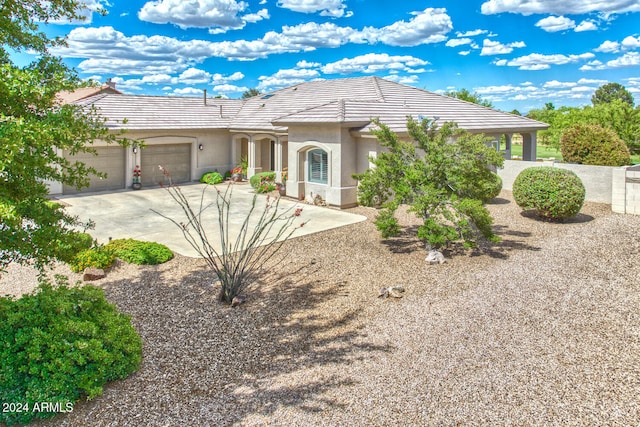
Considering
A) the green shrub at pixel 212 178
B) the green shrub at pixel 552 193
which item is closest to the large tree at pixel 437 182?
the green shrub at pixel 552 193

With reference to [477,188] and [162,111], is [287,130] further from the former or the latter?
[477,188]

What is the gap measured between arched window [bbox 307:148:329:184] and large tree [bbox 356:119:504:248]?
6340mm

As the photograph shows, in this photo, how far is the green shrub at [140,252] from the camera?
10945mm

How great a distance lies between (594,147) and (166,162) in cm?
2139

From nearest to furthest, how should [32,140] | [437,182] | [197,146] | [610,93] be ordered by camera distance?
1. [32,140]
2. [437,182]
3. [197,146]
4. [610,93]

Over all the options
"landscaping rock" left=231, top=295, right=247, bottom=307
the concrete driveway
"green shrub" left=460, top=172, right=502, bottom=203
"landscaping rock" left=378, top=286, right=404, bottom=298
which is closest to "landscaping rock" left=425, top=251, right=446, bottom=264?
"green shrub" left=460, top=172, right=502, bottom=203

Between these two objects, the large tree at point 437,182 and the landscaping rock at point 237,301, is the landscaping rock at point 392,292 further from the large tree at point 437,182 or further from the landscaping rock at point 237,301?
the landscaping rock at point 237,301

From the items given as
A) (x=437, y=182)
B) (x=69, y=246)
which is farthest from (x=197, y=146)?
(x=69, y=246)

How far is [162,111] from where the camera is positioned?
25.5 meters

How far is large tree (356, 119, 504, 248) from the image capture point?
1126cm

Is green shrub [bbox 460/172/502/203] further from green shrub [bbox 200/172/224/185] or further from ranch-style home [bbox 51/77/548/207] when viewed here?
green shrub [bbox 200/172/224/185]

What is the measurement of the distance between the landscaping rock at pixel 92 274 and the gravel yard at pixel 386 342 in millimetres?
201

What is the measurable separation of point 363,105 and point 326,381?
1571 cm

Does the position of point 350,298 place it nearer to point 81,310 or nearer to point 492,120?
point 81,310
